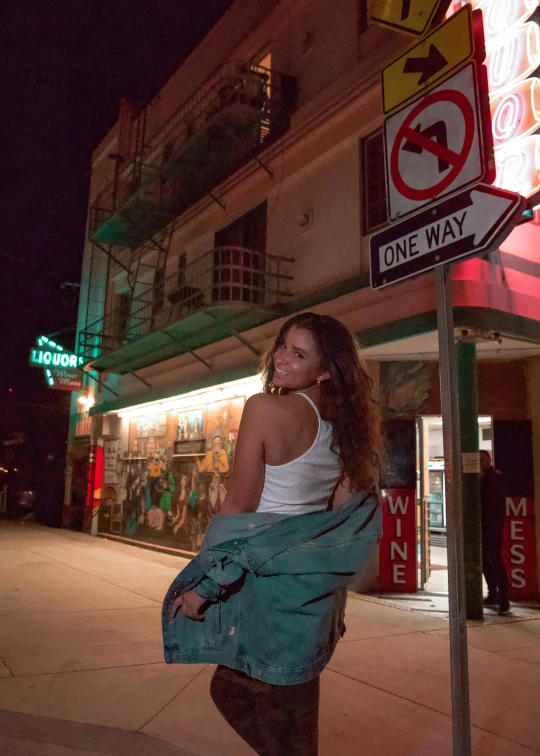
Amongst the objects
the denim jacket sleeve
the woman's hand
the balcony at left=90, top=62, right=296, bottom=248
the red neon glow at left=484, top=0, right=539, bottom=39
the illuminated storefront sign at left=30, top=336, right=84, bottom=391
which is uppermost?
the balcony at left=90, top=62, right=296, bottom=248

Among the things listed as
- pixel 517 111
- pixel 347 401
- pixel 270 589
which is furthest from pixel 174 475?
pixel 270 589

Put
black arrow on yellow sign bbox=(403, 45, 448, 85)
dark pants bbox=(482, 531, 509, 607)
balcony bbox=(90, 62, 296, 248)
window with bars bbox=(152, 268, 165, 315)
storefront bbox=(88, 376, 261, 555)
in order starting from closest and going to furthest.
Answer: black arrow on yellow sign bbox=(403, 45, 448, 85)
dark pants bbox=(482, 531, 509, 607)
balcony bbox=(90, 62, 296, 248)
storefront bbox=(88, 376, 261, 555)
window with bars bbox=(152, 268, 165, 315)

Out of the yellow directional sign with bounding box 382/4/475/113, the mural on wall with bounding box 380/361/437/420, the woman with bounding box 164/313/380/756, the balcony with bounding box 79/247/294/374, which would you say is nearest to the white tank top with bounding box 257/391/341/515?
the woman with bounding box 164/313/380/756

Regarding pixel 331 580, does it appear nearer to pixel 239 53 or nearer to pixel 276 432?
pixel 276 432

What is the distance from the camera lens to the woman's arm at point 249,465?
6.98 feet

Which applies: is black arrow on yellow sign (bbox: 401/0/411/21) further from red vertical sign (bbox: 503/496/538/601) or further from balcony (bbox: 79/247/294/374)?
red vertical sign (bbox: 503/496/538/601)

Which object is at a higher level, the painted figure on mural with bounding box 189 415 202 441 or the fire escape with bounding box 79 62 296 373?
the fire escape with bounding box 79 62 296 373

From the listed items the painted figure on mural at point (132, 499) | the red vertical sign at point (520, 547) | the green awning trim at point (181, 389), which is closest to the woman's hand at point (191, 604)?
the green awning trim at point (181, 389)

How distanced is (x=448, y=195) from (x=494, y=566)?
5.92m

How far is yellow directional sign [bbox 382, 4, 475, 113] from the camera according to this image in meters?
3.06

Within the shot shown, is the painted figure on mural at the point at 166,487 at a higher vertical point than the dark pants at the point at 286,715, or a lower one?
higher

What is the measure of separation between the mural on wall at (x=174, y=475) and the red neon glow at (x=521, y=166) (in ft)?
Answer: 19.8

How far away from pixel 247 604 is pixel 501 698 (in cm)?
343

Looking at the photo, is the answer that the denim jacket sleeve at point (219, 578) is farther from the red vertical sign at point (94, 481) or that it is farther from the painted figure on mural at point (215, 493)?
the red vertical sign at point (94, 481)
